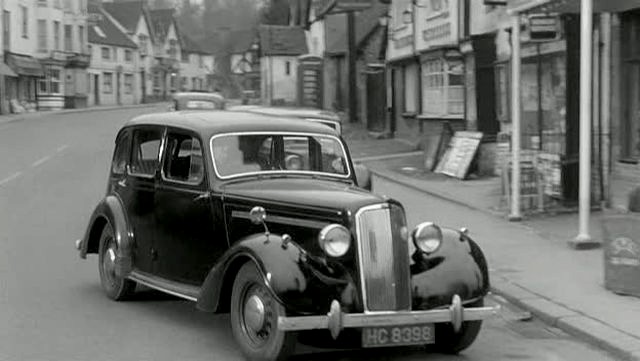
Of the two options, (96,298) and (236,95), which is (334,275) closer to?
(96,298)

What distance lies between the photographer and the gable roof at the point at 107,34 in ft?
262

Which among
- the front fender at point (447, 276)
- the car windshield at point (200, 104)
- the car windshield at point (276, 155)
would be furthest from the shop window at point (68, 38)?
the front fender at point (447, 276)

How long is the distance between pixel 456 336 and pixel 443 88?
20.1 m

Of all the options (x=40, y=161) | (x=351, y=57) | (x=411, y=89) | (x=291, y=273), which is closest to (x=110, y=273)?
(x=291, y=273)

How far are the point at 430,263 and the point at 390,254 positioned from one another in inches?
15.6

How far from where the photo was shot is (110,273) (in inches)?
356

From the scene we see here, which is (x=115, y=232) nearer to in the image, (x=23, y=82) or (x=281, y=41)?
(x=23, y=82)

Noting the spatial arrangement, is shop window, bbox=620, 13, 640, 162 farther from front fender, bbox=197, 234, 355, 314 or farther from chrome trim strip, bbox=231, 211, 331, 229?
front fender, bbox=197, 234, 355, 314

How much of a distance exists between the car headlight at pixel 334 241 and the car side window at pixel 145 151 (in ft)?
8.49

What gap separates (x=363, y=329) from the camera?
6.32 m

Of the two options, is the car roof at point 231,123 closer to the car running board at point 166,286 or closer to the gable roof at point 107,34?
the car running board at point 166,286

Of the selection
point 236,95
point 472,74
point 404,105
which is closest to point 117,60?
point 236,95

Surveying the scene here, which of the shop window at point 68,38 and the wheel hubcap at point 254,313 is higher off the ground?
the shop window at point 68,38

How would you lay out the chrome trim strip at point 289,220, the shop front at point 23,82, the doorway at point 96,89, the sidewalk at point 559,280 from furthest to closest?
the doorway at point 96,89 < the shop front at point 23,82 < the sidewalk at point 559,280 < the chrome trim strip at point 289,220
